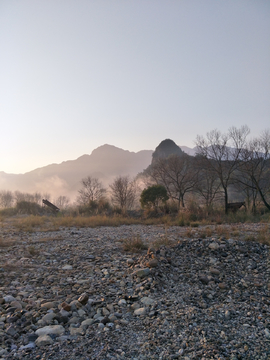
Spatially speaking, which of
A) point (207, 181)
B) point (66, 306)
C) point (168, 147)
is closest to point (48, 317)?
point (66, 306)

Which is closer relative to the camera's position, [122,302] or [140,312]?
[140,312]

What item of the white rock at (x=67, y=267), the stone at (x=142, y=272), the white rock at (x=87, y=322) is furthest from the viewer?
the white rock at (x=67, y=267)

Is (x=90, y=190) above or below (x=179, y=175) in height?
below

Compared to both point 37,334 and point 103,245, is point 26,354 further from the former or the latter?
point 103,245

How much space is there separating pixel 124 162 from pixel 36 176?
63542mm

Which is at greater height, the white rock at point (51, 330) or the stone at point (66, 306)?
the stone at point (66, 306)

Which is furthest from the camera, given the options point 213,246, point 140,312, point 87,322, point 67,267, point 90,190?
point 90,190

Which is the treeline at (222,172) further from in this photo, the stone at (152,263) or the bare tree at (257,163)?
the stone at (152,263)

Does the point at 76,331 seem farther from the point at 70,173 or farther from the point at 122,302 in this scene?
the point at 70,173

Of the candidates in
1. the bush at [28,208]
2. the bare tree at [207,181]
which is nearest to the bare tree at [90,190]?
the bush at [28,208]

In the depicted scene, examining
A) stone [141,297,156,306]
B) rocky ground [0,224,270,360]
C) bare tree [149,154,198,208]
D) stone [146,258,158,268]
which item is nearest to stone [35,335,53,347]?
rocky ground [0,224,270,360]

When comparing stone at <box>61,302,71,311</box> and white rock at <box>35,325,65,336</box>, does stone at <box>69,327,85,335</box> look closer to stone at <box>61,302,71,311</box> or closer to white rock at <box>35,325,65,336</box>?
white rock at <box>35,325,65,336</box>

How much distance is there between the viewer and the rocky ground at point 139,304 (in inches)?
97.4

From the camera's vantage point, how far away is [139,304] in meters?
3.47
